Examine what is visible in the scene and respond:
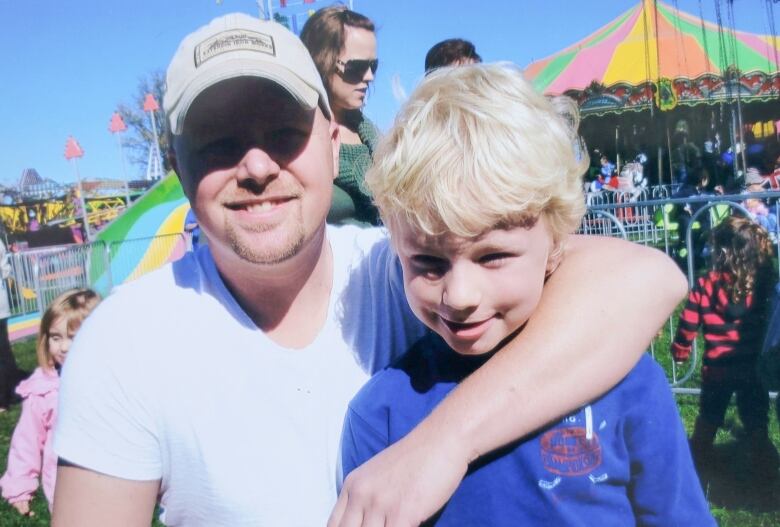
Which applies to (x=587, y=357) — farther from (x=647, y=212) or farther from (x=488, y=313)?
(x=647, y=212)

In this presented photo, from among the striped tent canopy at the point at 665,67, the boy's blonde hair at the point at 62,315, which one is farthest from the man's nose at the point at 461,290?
the striped tent canopy at the point at 665,67

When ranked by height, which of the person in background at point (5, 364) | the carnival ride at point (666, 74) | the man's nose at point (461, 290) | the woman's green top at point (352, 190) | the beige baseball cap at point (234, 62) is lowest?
the person in background at point (5, 364)

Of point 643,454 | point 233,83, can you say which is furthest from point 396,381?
point 233,83

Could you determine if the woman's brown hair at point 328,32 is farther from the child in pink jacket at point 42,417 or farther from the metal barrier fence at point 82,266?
the metal barrier fence at point 82,266

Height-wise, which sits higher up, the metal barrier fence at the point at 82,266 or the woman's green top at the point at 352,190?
the woman's green top at the point at 352,190

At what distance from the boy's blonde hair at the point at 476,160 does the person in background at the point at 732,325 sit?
11.1 feet

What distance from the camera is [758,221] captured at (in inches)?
180

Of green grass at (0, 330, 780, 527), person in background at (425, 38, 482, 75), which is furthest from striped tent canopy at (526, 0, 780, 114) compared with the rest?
person in background at (425, 38, 482, 75)

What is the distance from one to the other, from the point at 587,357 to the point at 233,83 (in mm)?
838

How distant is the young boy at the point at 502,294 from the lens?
3.81 ft

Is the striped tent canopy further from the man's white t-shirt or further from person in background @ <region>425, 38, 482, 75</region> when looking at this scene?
the man's white t-shirt

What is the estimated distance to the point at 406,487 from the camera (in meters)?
1.10

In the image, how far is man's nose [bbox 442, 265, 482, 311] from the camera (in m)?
1.14

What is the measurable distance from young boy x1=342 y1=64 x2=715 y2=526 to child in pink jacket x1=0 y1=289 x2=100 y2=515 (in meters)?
2.99
